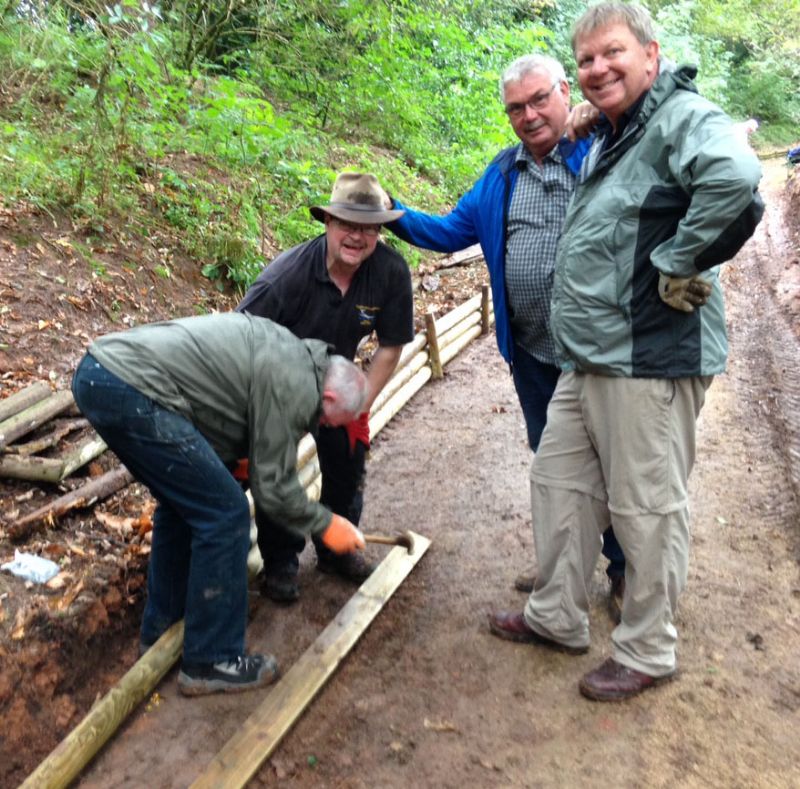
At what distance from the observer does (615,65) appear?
2.51 m

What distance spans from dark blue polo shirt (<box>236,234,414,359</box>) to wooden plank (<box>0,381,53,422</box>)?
1.72 metres

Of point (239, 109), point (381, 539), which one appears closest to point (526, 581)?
point (381, 539)

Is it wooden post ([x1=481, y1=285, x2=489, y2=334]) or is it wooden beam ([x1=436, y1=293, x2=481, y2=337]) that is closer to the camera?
wooden beam ([x1=436, y1=293, x2=481, y2=337])

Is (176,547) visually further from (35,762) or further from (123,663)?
(35,762)

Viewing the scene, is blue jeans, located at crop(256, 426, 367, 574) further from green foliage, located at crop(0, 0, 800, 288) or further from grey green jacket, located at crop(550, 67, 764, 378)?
green foliage, located at crop(0, 0, 800, 288)

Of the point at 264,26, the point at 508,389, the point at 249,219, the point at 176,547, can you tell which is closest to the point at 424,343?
the point at 508,389

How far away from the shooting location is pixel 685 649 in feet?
11.0

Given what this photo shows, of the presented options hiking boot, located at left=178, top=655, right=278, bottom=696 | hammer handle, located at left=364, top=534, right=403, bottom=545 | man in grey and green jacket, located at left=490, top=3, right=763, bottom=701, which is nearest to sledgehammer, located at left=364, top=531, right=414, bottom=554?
hammer handle, located at left=364, top=534, right=403, bottom=545

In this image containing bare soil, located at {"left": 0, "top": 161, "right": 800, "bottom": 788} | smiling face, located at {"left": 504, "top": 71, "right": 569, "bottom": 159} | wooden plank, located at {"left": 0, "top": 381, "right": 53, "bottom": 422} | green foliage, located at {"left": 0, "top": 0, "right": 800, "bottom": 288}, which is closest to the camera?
bare soil, located at {"left": 0, "top": 161, "right": 800, "bottom": 788}

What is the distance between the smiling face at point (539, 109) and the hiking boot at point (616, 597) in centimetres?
200

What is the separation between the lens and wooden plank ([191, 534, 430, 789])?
9.04ft

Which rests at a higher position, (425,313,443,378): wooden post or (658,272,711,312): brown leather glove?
(658,272,711,312): brown leather glove

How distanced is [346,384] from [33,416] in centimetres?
238

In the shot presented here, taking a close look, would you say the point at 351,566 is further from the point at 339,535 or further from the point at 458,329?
the point at 458,329
